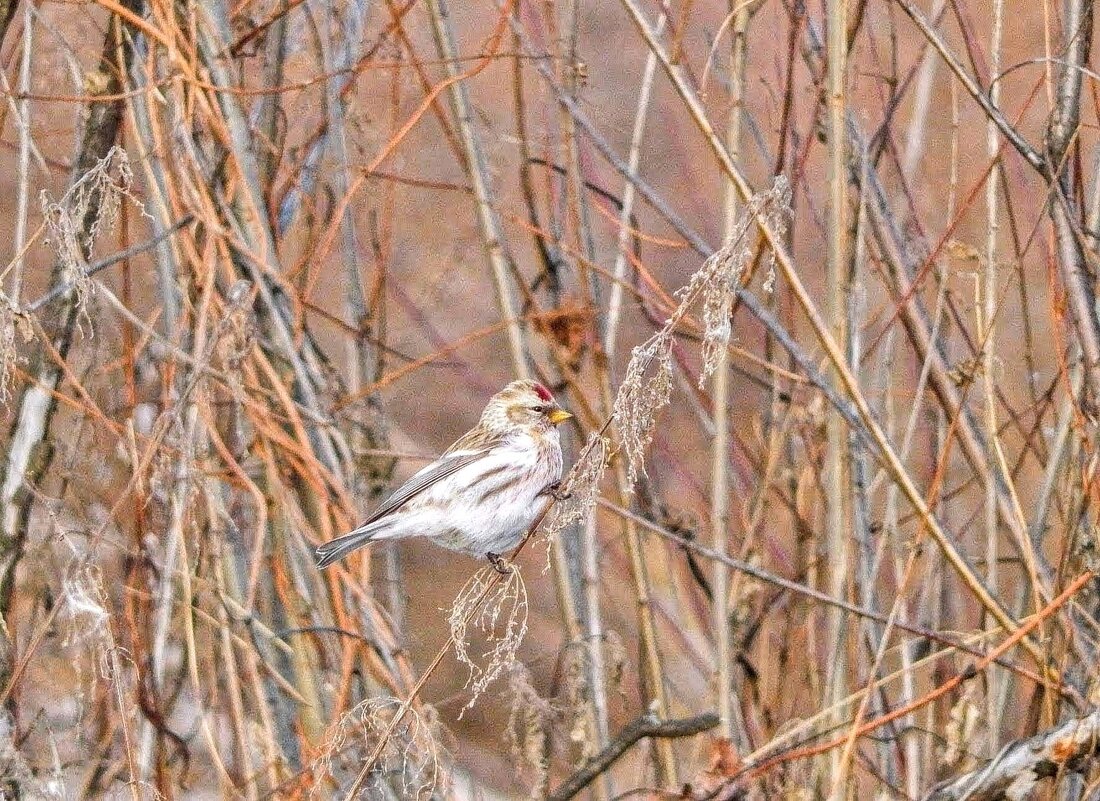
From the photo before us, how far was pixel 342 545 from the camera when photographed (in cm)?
289

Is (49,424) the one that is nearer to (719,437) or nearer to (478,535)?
(478,535)

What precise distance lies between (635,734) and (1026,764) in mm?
689

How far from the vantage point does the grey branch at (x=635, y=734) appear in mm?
2443

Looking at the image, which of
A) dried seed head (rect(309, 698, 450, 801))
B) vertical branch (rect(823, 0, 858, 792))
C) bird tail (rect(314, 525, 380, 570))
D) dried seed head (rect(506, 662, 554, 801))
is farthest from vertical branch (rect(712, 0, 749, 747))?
bird tail (rect(314, 525, 380, 570))

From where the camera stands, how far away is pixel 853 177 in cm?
300

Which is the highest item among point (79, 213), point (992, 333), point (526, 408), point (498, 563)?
point (79, 213)

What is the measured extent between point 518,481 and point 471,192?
26.1 inches

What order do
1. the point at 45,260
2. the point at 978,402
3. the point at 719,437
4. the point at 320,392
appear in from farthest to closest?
the point at 45,260 → the point at 978,402 → the point at 320,392 → the point at 719,437

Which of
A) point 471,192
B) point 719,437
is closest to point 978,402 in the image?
point 719,437

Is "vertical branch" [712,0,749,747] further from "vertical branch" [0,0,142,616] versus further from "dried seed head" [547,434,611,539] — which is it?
"vertical branch" [0,0,142,616]

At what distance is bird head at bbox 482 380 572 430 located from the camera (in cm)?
321

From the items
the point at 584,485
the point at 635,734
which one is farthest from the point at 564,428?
the point at 584,485

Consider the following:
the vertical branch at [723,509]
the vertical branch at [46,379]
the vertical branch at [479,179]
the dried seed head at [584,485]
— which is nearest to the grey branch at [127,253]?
the vertical branch at [46,379]

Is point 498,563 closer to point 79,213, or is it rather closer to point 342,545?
point 342,545
